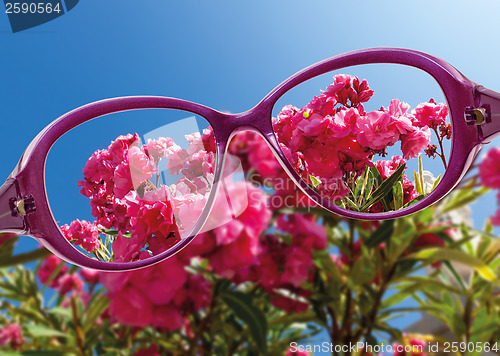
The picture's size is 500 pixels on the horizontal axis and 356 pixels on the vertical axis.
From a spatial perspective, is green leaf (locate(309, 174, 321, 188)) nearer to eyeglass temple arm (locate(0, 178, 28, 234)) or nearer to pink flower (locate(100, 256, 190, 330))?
pink flower (locate(100, 256, 190, 330))

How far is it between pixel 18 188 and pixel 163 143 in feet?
0.49

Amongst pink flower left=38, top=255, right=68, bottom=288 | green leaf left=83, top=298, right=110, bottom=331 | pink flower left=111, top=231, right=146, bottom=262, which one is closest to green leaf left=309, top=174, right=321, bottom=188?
pink flower left=111, top=231, right=146, bottom=262

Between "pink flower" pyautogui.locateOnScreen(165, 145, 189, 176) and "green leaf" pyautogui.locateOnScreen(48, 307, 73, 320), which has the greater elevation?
"pink flower" pyautogui.locateOnScreen(165, 145, 189, 176)

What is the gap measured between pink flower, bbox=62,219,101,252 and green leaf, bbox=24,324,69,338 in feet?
0.43

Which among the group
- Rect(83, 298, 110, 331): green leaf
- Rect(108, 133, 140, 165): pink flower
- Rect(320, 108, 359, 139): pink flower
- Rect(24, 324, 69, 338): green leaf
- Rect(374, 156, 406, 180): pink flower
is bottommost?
Rect(24, 324, 69, 338): green leaf

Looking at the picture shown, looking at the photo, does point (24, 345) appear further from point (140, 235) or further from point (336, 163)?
point (336, 163)

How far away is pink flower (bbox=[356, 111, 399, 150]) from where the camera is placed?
1.44ft

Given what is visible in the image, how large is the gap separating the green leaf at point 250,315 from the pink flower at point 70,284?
0.28 metres

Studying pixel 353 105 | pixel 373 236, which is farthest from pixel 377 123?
pixel 373 236

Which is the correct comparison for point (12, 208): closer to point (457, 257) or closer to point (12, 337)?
point (12, 337)

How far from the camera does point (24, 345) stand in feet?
2.05

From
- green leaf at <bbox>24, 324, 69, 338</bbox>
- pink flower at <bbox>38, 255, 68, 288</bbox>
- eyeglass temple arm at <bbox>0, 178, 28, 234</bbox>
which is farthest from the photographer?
pink flower at <bbox>38, 255, 68, 288</bbox>

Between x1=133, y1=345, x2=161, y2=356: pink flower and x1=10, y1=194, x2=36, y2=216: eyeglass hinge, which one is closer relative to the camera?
x1=10, y1=194, x2=36, y2=216: eyeglass hinge

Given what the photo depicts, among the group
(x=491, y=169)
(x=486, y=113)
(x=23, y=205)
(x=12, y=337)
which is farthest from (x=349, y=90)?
(x=12, y=337)
